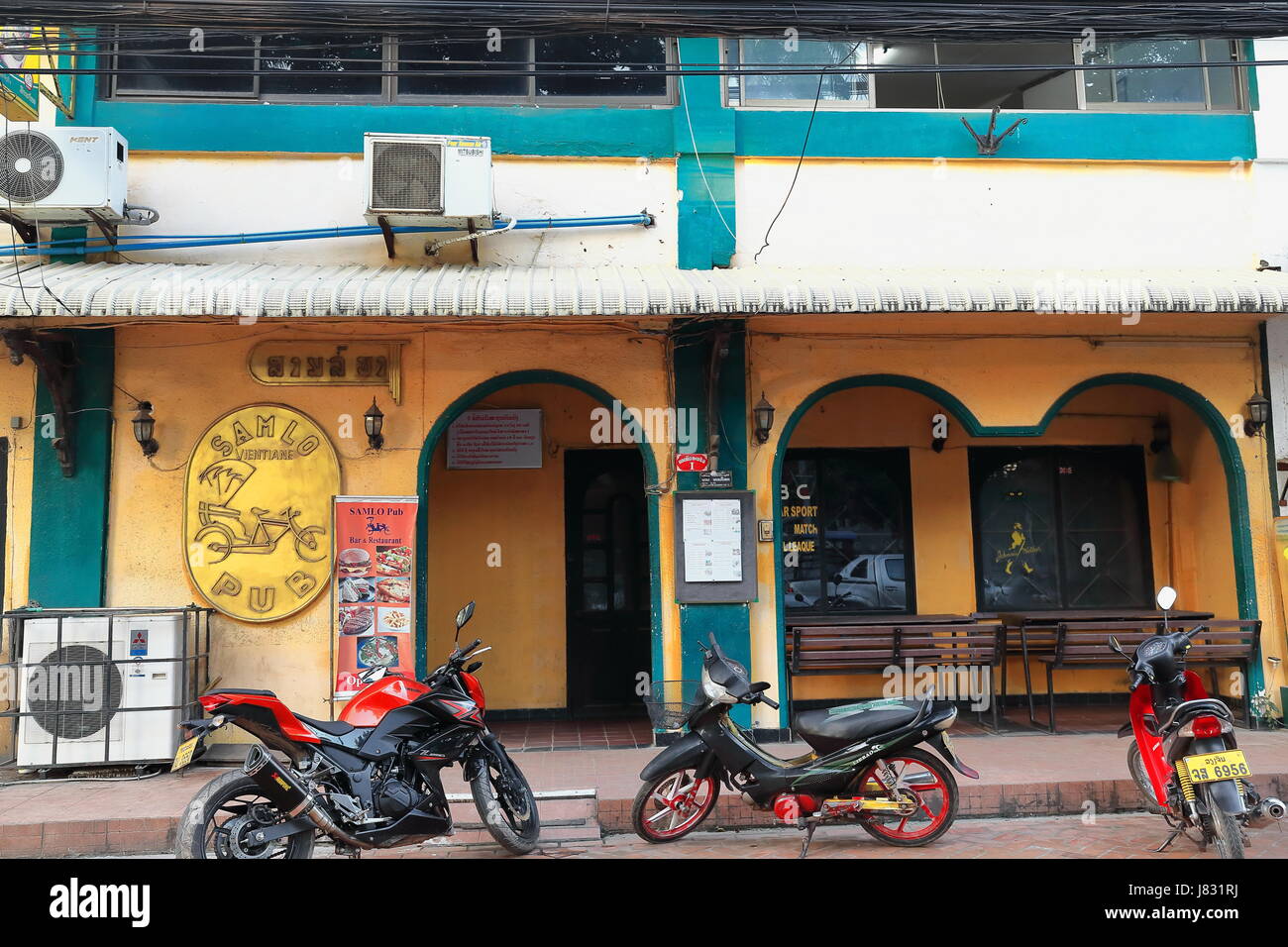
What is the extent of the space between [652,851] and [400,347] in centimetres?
463

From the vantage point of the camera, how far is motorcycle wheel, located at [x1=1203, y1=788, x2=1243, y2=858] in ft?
16.2

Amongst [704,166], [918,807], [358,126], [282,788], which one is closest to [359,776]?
[282,788]

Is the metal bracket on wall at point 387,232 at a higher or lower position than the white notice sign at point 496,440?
higher

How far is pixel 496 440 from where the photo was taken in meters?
9.89

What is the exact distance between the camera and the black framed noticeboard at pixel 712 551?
8.24 meters

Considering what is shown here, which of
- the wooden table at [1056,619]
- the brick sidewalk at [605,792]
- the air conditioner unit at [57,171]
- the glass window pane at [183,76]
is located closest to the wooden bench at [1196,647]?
the wooden table at [1056,619]

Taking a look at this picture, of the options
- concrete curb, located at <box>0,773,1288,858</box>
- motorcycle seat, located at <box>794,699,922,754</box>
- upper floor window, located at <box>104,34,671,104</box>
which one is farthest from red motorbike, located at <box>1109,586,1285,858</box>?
upper floor window, located at <box>104,34,671,104</box>

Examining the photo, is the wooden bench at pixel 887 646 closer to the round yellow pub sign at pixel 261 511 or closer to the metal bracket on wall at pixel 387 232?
the round yellow pub sign at pixel 261 511

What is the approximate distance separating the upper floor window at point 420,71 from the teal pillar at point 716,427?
88.5 inches

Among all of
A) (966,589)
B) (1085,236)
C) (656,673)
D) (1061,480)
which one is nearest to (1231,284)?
(1085,236)

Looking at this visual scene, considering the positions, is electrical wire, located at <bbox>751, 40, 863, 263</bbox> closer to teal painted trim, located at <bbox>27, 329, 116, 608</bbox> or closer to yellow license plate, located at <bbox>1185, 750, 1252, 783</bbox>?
yellow license plate, located at <bbox>1185, 750, 1252, 783</bbox>

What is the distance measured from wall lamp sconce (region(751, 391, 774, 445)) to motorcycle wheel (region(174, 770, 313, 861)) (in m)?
4.83

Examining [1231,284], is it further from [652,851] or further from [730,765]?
[652,851]

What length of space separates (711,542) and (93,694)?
4874 millimetres
